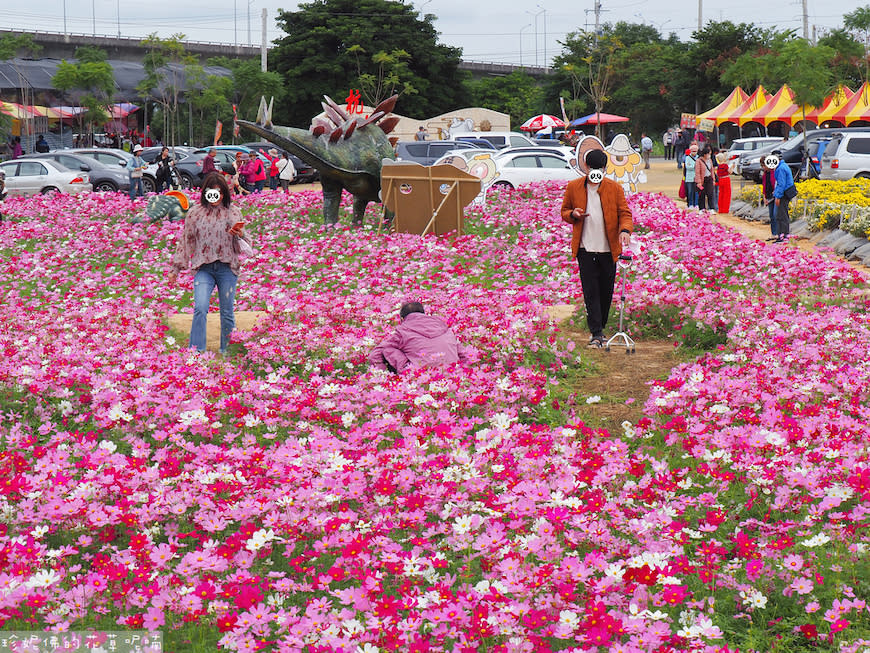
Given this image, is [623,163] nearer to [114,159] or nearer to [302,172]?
[114,159]

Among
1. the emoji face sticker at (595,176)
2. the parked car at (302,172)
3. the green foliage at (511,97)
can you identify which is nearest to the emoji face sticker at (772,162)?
the emoji face sticker at (595,176)

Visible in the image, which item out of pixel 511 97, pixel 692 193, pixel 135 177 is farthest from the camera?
pixel 511 97

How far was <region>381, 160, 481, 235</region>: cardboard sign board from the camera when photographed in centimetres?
1614

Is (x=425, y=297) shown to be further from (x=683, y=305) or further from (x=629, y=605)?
(x=629, y=605)

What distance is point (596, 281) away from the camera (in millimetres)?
8844

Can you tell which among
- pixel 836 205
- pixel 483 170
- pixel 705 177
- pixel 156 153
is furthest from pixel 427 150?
pixel 836 205

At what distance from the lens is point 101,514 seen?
4.78 meters

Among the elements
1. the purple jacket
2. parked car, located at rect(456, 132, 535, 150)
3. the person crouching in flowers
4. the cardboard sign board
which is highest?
parked car, located at rect(456, 132, 535, 150)

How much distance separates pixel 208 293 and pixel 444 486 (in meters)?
4.38

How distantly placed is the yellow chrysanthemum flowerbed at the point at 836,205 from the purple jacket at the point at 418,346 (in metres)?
9.49

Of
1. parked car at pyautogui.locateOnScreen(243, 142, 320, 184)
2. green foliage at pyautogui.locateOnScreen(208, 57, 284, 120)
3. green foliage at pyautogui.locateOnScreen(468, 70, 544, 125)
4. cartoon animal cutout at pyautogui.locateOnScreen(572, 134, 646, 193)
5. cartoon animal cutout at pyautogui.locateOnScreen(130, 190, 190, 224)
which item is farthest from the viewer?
green foliage at pyautogui.locateOnScreen(468, 70, 544, 125)

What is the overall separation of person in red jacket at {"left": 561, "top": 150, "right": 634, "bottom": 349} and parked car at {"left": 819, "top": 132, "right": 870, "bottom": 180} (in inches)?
674

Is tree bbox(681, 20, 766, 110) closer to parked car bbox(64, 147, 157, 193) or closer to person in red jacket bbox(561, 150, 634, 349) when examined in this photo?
parked car bbox(64, 147, 157, 193)

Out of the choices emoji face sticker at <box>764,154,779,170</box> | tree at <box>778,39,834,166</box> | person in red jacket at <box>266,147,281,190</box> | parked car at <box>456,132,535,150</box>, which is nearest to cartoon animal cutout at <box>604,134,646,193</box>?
emoji face sticker at <box>764,154,779,170</box>
